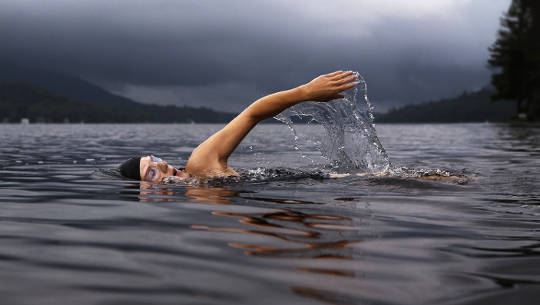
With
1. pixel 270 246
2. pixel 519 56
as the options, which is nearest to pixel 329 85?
pixel 270 246

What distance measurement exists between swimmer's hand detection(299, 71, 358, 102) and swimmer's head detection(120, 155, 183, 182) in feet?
8.11

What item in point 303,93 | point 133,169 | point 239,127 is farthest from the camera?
point 133,169

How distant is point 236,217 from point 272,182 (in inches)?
123

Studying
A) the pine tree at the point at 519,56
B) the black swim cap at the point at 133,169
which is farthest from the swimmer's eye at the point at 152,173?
the pine tree at the point at 519,56

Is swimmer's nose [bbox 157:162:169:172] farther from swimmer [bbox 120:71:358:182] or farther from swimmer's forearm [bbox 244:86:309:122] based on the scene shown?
swimmer's forearm [bbox 244:86:309:122]

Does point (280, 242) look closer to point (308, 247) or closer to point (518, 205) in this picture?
point (308, 247)

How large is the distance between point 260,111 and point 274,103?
0.24 metres

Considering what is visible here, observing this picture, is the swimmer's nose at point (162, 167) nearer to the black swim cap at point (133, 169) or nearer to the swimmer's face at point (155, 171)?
the swimmer's face at point (155, 171)

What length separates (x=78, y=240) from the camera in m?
3.98

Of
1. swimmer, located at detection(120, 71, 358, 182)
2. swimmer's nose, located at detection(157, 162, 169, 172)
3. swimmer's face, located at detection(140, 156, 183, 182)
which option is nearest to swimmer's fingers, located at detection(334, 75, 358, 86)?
swimmer, located at detection(120, 71, 358, 182)

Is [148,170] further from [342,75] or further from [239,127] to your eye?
[342,75]

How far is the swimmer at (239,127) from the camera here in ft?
23.0

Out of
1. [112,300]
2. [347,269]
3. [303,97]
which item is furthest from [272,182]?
[112,300]

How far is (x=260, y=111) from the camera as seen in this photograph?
7246 mm
